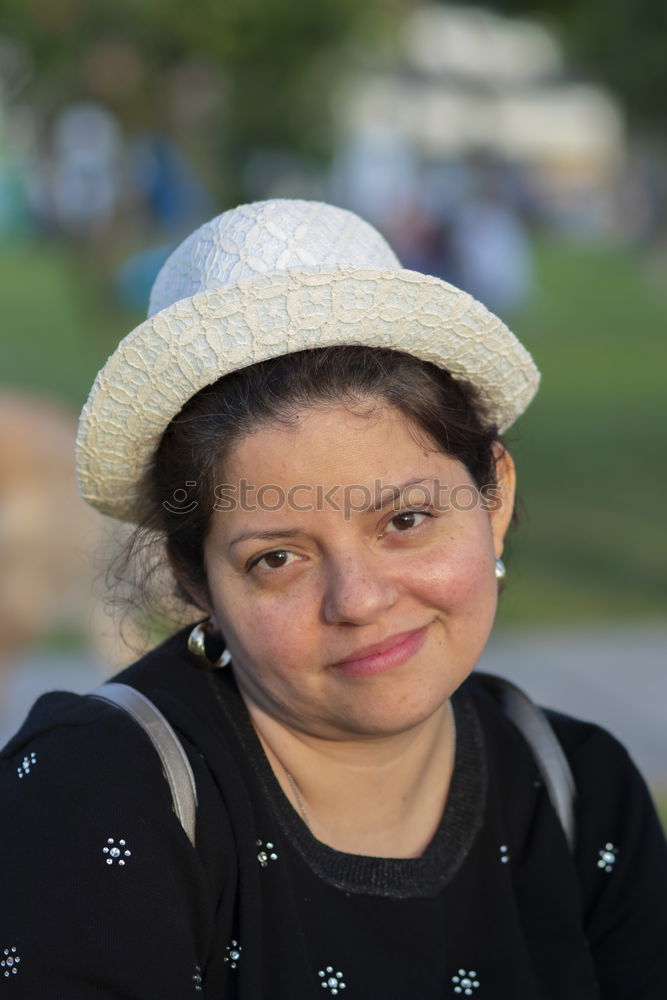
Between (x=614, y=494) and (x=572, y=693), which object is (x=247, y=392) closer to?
(x=572, y=693)

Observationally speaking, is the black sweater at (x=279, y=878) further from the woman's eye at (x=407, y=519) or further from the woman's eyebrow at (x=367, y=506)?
the woman's eye at (x=407, y=519)

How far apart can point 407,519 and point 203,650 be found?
1.22ft

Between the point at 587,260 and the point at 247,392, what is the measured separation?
1422 inches

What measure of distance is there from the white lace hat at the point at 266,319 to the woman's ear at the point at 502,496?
0.14 m

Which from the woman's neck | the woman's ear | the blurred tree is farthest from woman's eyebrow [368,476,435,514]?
the blurred tree

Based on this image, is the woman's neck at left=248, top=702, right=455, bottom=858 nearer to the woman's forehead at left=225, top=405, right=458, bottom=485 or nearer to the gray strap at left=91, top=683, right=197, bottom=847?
the gray strap at left=91, top=683, right=197, bottom=847

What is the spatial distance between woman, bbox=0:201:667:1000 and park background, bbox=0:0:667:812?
46 cm

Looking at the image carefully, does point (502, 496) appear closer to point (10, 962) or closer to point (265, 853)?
point (265, 853)

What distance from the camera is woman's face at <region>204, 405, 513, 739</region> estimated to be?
5.64 ft

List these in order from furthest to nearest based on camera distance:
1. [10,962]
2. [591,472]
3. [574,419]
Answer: [574,419], [591,472], [10,962]

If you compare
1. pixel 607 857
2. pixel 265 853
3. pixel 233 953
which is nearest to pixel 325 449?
pixel 265 853

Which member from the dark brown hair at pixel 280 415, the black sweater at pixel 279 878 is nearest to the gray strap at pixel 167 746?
the black sweater at pixel 279 878

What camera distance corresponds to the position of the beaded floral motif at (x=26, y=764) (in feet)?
5.48

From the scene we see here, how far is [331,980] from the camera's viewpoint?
172cm
